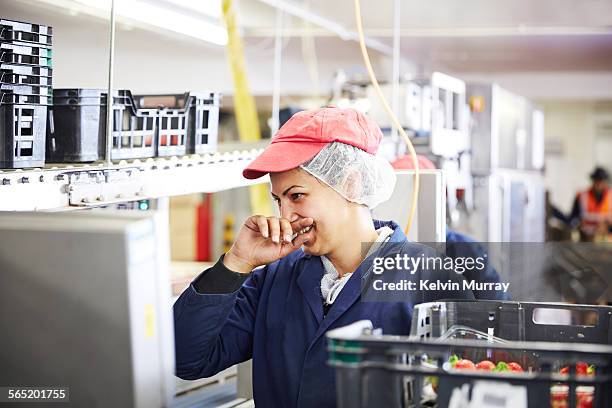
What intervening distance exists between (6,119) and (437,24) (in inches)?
204

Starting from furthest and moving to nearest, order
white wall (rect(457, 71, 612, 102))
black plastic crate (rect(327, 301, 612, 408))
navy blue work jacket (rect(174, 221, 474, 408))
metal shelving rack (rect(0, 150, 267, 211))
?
white wall (rect(457, 71, 612, 102))
navy blue work jacket (rect(174, 221, 474, 408))
metal shelving rack (rect(0, 150, 267, 211))
black plastic crate (rect(327, 301, 612, 408))

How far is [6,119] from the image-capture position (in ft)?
6.60

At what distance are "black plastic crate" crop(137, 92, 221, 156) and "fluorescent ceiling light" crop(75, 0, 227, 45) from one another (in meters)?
0.40

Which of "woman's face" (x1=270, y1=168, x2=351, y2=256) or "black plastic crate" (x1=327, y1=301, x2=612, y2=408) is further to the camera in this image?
"woman's face" (x1=270, y1=168, x2=351, y2=256)

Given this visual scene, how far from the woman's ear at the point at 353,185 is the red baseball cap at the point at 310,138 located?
0.07 m

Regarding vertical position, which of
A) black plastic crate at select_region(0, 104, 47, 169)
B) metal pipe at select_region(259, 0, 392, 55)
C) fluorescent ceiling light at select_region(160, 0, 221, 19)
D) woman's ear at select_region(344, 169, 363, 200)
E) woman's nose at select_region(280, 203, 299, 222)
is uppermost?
metal pipe at select_region(259, 0, 392, 55)

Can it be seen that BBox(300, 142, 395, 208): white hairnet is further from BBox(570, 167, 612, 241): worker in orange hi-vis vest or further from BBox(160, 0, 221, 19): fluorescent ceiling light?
BBox(570, 167, 612, 241): worker in orange hi-vis vest

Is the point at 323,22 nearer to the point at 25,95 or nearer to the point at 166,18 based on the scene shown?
the point at 166,18

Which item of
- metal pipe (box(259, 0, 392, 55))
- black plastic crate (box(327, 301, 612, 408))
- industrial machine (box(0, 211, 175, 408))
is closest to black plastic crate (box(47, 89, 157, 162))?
industrial machine (box(0, 211, 175, 408))

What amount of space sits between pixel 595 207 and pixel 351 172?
35.2 ft

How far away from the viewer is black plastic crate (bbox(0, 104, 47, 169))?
6.55ft

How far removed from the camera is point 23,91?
6.72 feet

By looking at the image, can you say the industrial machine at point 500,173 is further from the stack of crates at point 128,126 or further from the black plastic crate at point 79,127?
the black plastic crate at point 79,127

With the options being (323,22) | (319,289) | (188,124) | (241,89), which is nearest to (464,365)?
(319,289)
